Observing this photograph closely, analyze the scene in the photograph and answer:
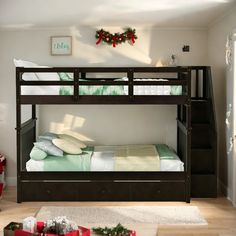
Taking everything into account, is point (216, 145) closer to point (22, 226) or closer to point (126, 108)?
point (126, 108)

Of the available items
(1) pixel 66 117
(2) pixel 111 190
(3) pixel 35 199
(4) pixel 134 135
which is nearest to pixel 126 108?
(4) pixel 134 135

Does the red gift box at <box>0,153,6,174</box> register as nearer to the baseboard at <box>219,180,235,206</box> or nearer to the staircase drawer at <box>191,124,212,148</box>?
the staircase drawer at <box>191,124,212,148</box>

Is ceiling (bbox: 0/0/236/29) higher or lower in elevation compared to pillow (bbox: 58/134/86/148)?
higher

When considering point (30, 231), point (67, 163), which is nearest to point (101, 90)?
point (67, 163)

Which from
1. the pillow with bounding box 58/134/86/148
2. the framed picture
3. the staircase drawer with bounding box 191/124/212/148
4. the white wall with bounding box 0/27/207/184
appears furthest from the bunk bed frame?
the framed picture

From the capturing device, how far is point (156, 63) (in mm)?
6648

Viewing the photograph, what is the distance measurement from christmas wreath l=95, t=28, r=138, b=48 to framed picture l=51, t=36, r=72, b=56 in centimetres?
39

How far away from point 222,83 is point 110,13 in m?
1.66

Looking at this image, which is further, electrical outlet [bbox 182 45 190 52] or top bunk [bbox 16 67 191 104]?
electrical outlet [bbox 182 45 190 52]

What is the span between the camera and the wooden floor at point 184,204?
4.55 m

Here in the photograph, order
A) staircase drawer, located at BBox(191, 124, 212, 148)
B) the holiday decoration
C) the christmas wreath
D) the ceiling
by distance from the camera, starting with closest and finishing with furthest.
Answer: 1. the holiday decoration
2. the ceiling
3. staircase drawer, located at BBox(191, 124, 212, 148)
4. the christmas wreath

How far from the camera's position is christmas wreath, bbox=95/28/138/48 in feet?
21.4

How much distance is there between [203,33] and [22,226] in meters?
4.15

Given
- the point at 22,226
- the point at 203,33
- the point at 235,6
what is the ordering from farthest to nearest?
the point at 203,33, the point at 235,6, the point at 22,226
